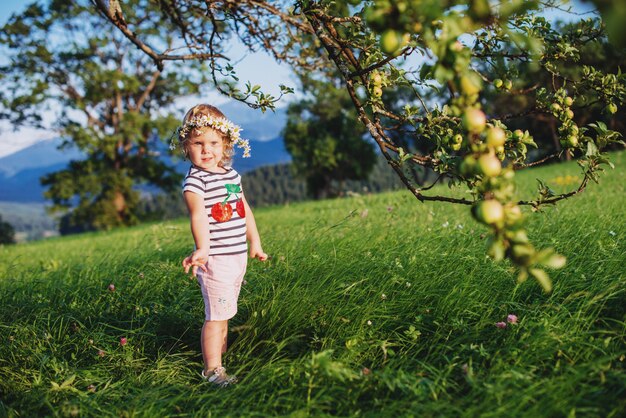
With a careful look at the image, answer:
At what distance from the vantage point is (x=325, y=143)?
136 ft

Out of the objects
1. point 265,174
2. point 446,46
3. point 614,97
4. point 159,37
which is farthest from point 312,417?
point 265,174

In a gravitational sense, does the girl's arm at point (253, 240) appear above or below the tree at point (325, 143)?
below

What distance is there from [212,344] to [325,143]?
3894 cm

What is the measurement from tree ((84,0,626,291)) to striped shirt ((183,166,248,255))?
580 mm

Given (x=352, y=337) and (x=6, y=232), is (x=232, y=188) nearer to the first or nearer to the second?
(x=352, y=337)

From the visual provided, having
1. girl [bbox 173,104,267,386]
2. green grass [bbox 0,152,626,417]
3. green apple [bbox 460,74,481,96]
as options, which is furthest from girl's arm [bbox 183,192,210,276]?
green apple [bbox 460,74,481,96]

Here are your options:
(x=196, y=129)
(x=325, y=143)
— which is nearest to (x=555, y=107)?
(x=196, y=129)

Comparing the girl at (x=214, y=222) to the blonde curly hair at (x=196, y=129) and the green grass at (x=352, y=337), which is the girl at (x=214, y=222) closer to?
the blonde curly hair at (x=196, y=129)

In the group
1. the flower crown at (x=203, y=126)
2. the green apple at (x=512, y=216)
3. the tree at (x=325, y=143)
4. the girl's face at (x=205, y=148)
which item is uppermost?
the tree at (x=325, y=143)

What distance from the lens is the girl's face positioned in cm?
331

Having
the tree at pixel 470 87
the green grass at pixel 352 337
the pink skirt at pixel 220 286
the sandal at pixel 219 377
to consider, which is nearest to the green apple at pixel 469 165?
the tree at pixel 470 87

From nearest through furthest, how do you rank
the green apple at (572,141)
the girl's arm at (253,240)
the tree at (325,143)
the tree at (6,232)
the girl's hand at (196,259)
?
the green apple at (572,141), the girl's hand at (196,259), the girl's arm at (253,240), the tree at (6,232), the tree at (325,143)

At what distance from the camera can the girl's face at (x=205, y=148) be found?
331 cm

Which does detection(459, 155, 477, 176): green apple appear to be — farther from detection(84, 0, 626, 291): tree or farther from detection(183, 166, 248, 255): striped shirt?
detection(183, 166, 248, 255): striped shirt
